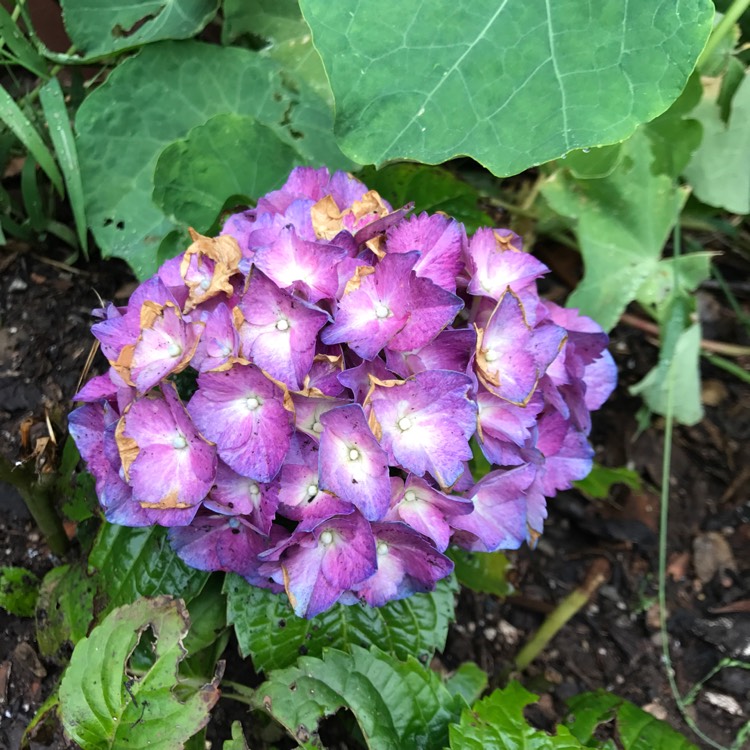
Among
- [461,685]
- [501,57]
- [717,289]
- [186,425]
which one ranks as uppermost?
[501,57]

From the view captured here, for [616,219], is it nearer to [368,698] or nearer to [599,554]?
[599,554]

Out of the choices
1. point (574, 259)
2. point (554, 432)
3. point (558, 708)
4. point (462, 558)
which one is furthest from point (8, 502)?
point (574, 259)

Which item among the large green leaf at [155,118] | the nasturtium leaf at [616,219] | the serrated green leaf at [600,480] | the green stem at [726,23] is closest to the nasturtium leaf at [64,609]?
the large green leaf at [155,118]

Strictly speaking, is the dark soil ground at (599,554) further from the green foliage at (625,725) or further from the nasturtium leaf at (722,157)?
the nasturtium leaf at (722,157)

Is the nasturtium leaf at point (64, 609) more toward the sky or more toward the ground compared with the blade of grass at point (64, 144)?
more toward the ground

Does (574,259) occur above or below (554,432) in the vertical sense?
below

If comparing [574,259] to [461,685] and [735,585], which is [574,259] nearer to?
[735,585]

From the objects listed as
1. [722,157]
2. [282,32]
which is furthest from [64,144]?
[722,157]

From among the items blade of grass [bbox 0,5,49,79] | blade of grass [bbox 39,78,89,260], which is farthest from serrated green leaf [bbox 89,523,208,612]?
blade of grass [bbox 0,5,49,79]
